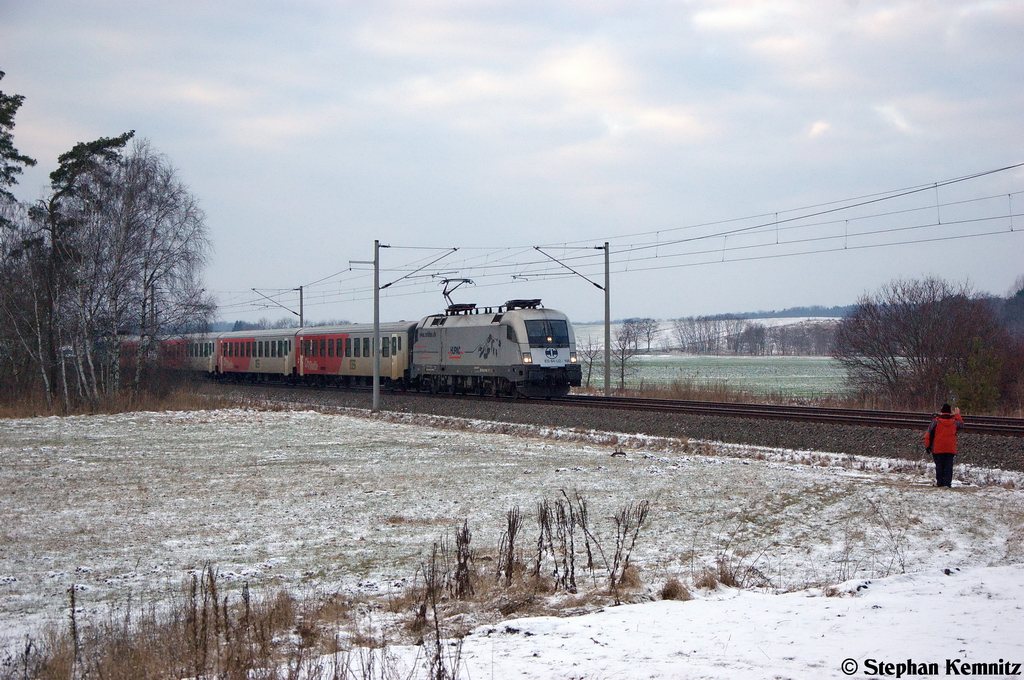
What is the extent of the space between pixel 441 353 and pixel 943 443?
22.9m

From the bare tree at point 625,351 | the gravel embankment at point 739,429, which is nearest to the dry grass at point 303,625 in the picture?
the gravel embankment at point 739,429

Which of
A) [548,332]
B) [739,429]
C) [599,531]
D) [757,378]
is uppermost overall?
[548,332]

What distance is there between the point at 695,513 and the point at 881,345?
2560 centimetres

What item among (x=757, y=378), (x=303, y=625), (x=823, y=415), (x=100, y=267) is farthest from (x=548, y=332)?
(x=757, y=378)

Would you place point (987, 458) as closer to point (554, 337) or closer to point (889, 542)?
point (889, 542)

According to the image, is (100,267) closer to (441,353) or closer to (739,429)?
(441,353)

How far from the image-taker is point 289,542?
10.2 meters

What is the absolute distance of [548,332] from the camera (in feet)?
98.4

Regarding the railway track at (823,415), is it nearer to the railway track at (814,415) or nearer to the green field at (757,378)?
the railway track at (814,415)

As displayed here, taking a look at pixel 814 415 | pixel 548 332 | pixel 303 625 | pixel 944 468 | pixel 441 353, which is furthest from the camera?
pixel 441 353

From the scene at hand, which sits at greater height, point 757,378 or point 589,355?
point 589,355

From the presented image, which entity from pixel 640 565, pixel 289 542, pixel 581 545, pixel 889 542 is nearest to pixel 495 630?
pixel 640 565

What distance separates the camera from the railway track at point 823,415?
17766 millimetres

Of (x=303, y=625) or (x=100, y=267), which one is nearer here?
(x=303, y=625)
